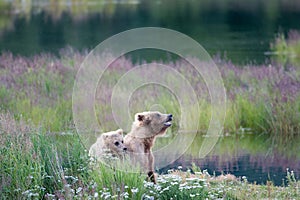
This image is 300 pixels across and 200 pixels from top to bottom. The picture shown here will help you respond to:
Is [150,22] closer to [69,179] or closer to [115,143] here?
[115,143]

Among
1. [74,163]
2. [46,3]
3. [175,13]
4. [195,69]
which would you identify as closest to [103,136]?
[74,163]

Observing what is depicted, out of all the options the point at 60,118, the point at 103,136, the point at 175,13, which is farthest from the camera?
the point at 175,13

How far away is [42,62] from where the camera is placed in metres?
18.4

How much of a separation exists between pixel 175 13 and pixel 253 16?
4257mm

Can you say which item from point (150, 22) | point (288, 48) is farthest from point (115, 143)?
point (150, 22)

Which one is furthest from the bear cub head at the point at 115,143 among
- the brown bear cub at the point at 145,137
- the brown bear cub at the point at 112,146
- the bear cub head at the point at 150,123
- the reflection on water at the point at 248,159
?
the reflection on water at the point at 248,159

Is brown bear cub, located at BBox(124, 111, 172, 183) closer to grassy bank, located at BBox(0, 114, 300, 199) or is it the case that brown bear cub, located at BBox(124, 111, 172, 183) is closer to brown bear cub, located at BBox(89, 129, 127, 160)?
brown bear cub, located at BBox(89, 129, 127, 160)

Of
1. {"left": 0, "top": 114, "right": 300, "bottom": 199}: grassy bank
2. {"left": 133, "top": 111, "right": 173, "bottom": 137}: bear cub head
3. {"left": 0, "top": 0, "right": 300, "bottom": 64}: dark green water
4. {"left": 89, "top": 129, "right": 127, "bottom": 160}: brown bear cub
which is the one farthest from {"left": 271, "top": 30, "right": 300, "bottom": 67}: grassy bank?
{"left": 0, "top": 114, "right": 300, "bottom": 199}: grassy bank

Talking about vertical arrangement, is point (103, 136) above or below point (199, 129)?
above

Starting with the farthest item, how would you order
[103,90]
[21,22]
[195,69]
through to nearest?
[21,22] → [195,69] → [103,90]

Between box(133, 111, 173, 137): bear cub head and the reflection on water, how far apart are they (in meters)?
1.84

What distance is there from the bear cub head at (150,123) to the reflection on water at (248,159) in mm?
1845

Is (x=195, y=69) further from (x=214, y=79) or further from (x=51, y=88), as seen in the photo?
(x=51, y=88)

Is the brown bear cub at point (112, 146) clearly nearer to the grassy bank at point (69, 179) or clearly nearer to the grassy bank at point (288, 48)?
the grassy bank at point (69, 179)
